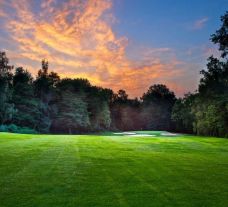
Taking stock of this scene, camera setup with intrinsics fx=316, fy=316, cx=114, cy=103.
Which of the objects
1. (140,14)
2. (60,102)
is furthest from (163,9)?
(60,102)

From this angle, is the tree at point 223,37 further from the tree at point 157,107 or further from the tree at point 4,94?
the tree at point 157,107

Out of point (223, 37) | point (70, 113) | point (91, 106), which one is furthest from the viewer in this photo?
point (91, 106)

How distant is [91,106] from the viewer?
90750 mm

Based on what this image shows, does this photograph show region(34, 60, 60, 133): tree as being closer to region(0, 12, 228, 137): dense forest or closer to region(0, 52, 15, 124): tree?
region(0, 12, 228, 137): dense forest

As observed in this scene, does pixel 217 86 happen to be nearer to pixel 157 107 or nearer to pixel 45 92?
pixel 45 92

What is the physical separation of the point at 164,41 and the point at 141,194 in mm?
32439

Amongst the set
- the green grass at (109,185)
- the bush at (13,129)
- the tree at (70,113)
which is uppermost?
the tree at (70,113)

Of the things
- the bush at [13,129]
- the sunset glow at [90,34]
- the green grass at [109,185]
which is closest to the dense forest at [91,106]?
the bush at [13,129]

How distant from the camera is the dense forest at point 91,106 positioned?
47.5 meters

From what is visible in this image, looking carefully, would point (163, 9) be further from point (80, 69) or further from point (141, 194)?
point (80, 69)

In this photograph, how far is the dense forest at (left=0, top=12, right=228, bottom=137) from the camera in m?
47.5

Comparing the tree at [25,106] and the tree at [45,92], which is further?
the tree at [45,92]

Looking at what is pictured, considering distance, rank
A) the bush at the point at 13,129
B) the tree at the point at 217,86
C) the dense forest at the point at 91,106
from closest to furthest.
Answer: the tree at the point at 217,86 < the dense forest at the point at 91,106 < the bush at the point at 13,129

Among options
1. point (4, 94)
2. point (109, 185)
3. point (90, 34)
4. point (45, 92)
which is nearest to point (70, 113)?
point (45, 92)
